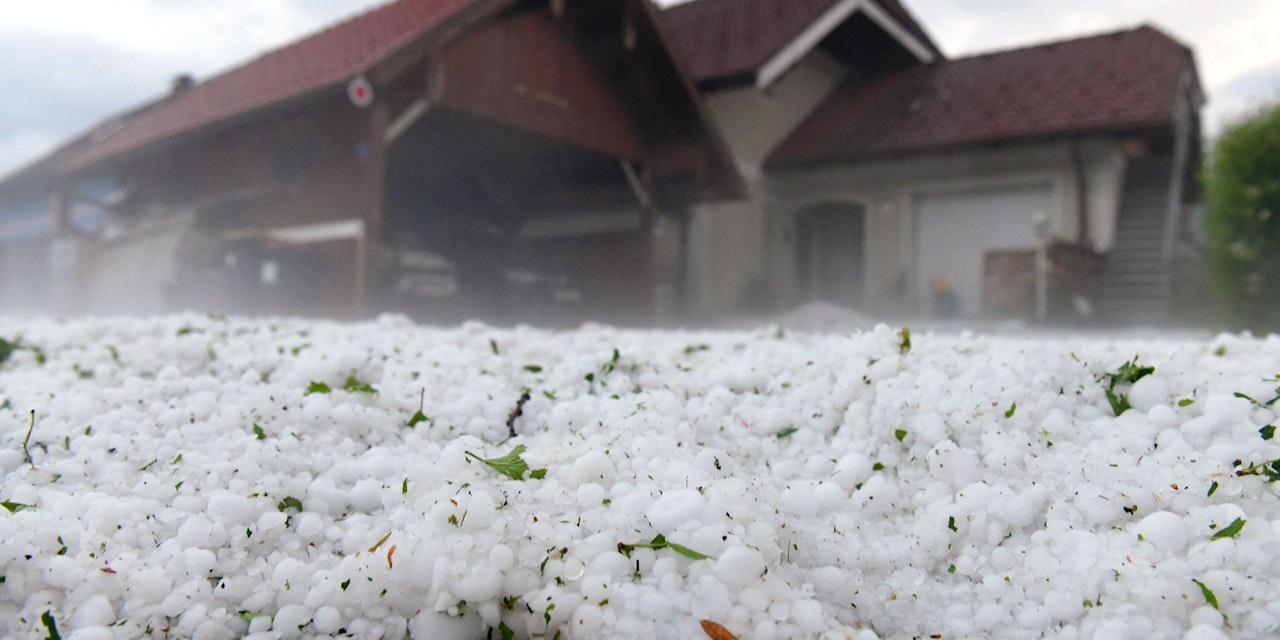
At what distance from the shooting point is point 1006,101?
28.1 ft

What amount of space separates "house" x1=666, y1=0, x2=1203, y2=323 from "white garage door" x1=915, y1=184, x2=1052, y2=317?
0.02 meters

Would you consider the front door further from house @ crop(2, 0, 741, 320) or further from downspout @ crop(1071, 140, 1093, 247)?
downspout @ crop(1071, 140, 1093, 247)

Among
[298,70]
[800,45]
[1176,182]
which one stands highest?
[800,45]

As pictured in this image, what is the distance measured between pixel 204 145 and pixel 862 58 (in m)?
8.25

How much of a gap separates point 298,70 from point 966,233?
22.9 ft

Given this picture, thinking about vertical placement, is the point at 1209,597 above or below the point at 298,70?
below

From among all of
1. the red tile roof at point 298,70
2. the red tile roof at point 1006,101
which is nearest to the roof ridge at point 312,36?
the red tile roof at point 298,70

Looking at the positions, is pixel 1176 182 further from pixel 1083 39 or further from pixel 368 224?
pixel 368 224

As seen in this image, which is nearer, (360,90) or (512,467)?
(512,467)

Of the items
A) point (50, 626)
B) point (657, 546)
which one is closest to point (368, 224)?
point (50, 626)

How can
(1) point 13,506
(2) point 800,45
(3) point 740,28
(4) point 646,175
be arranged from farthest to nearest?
(3) point 740,28 → (2) point 800,45 → (4) point 646,175 → (1) point 13,506

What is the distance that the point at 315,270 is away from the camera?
5855 mm

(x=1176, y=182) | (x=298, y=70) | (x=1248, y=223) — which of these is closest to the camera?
(x=1248, y=223)

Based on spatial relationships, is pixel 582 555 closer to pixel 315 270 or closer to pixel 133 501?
pixel 133 501
